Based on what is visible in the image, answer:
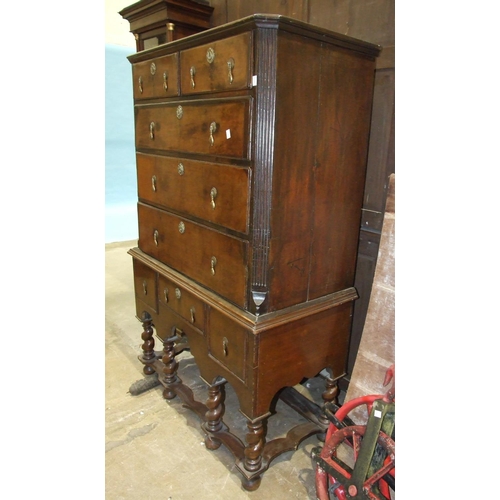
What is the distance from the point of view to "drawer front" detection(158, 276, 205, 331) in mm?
1993

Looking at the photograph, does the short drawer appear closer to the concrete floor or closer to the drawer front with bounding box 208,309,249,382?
the drawer front with bounding box 208,309,249,382

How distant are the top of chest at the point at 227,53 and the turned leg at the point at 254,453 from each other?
4.75 ft

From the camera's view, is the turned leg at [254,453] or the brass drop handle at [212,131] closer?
the brass drop handle at [212,131]

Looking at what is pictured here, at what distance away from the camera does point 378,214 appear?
6.68ft

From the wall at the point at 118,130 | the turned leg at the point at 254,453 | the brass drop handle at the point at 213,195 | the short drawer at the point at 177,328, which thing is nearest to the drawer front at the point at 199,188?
the brass drop handle at the point at 213,195

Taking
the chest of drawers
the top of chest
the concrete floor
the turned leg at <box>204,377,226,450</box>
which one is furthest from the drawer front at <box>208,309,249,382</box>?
the top of chest

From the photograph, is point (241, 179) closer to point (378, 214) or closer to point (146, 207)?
point (378, 214)

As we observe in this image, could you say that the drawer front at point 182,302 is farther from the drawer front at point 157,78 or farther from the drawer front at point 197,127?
the drawer front at point 157,78

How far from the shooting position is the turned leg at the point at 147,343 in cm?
263

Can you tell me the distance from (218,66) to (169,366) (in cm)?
174
